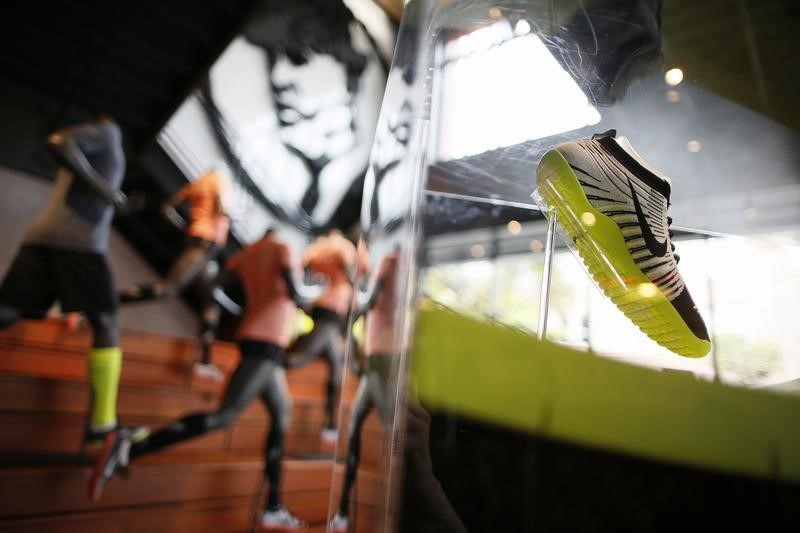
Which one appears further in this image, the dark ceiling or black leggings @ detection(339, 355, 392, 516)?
the dark ceiling

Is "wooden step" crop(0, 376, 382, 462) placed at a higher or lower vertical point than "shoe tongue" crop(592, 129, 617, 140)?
lower

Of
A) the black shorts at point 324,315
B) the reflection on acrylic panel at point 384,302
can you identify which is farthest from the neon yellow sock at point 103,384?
the reflection on acrylic panel at point 384,302

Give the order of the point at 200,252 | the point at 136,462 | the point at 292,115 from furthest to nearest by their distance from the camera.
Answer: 1. the point at 292,115
2. the point at 200,252
3. the point at 136,462

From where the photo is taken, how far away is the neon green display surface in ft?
0.94

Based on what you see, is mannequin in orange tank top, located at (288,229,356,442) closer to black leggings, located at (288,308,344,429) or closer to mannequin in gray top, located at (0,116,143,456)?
black leggings, located at (288,308,344,429)

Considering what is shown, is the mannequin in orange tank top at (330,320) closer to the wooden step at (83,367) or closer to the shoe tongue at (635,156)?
the wooden step at (83,367)

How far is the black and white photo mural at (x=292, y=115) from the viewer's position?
3160 millimetres

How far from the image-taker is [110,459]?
5.30 feet

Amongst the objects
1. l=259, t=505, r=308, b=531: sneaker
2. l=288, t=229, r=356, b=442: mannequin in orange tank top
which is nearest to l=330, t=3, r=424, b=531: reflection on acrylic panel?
l=259, t=505, r=308, b=531: sneaker

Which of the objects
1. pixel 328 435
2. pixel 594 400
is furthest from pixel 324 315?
pixel 594 400

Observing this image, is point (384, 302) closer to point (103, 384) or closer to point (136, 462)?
point (103, 384)

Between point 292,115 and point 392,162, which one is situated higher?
point 292,115

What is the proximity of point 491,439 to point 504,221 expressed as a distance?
39 cm

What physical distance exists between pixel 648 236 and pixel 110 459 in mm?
1785
